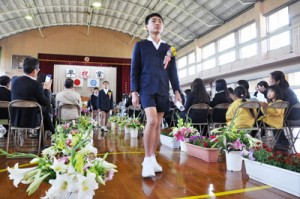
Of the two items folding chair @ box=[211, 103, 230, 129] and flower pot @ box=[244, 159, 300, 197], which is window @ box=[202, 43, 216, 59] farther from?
flower pot @ box=[244, 159, 300, 197]

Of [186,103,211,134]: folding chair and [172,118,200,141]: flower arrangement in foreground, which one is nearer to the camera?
[172,118,200,141]: flower arrangement in foreground

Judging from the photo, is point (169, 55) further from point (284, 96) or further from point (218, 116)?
point (284, 96)

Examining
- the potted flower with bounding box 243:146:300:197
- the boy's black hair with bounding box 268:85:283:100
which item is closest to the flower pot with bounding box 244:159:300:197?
the potted flower with bounding box 243:146:300:197

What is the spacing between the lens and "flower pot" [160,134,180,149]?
3438mm

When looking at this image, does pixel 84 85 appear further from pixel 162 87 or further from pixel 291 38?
pixel 162 87

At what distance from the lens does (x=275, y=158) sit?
175cm

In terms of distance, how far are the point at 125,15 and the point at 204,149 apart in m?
11.9

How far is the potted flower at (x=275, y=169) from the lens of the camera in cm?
154

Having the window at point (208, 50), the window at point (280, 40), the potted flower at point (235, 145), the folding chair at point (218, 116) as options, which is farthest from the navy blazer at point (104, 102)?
the window at point (208, 50)

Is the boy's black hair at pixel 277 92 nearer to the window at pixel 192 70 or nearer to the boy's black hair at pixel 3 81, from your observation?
the boy's black hair at pixel 3 81

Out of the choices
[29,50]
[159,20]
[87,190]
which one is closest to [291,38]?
[159,20]

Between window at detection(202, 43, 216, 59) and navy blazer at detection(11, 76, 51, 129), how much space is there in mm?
9802

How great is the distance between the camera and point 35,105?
260cm

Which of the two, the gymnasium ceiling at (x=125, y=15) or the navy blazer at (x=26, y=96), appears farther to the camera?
the gymnasium ceiling at (x=125, y=15)
